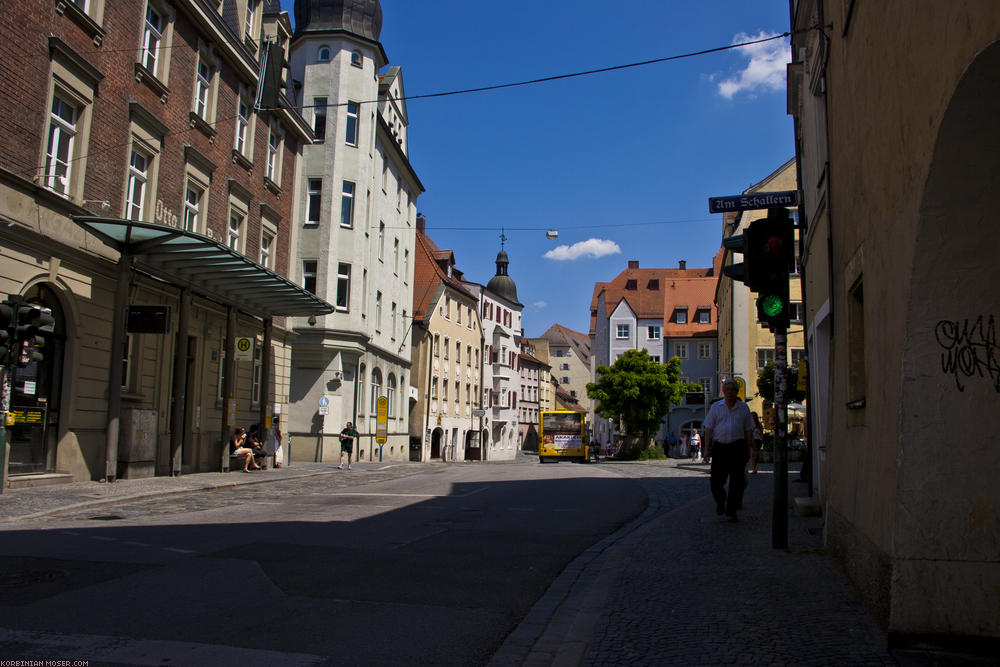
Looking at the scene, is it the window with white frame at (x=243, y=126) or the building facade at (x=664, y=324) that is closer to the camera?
the window with white frame at (x=243, y=126)

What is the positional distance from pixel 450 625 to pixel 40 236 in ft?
45.2

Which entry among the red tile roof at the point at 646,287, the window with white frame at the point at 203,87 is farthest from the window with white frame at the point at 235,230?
the red tile roof at the point at 646,287

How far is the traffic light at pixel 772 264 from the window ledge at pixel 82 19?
14.7m

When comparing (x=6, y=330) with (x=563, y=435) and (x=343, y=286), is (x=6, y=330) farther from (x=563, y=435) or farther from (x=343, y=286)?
(x=563, y=435)

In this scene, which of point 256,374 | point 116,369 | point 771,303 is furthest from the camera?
point 256,374

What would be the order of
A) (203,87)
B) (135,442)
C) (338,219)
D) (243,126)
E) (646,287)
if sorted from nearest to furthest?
(135,442)
(203,87)
(243,126)
(338,219)
(646,287)

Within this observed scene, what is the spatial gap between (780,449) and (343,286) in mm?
30043

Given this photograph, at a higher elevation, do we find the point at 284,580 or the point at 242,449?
the point at 242,449

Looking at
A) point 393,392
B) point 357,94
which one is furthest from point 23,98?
point 393,392

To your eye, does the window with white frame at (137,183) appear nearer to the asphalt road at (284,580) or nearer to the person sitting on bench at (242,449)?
the person sitting on bench at (242,449)

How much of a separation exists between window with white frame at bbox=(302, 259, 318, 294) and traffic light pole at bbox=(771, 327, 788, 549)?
29206 mm

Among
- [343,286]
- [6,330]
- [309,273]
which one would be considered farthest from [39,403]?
[343,286]

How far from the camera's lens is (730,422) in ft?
36.1

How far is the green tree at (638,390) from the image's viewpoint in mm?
56406
